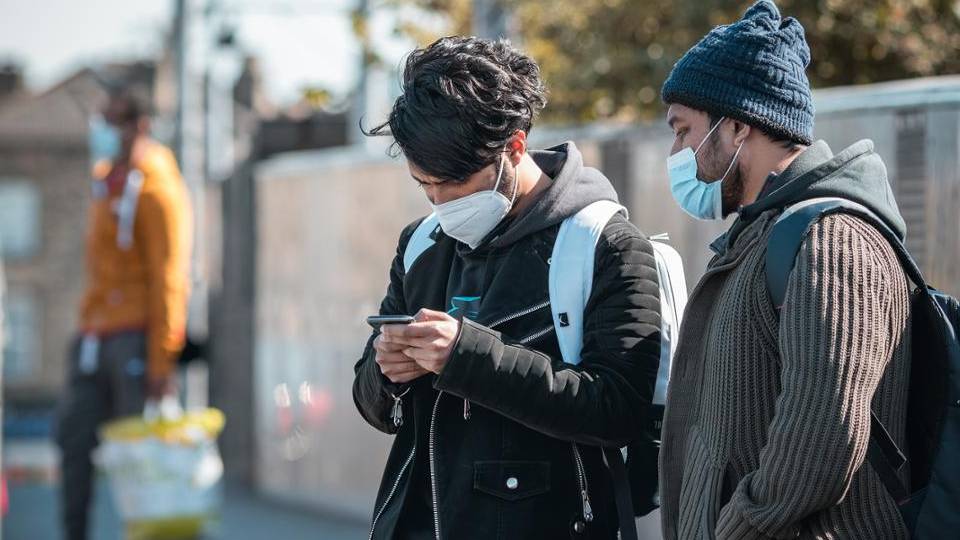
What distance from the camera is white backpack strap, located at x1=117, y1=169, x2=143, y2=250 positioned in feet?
24.9

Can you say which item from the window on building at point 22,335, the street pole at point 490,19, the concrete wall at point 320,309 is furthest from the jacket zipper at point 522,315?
the window on building at point 22,335

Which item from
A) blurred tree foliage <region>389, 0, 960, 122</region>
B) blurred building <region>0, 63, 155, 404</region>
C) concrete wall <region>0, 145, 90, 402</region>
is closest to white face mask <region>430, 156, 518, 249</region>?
blurred tree foliage <region>389, 0, 960, 122</region>

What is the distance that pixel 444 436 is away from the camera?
126 inches

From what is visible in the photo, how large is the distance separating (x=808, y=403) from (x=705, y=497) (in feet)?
1.00

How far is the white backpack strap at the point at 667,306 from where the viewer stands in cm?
320

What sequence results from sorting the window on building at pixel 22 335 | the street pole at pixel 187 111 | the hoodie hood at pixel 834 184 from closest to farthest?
the hoodie hood at pixel 834 184 < the street pole at pixel 187 111 < the window on building at pixel 22 335

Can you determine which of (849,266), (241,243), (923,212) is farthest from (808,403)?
(241,243)

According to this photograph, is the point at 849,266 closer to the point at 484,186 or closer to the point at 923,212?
the point at 484,186

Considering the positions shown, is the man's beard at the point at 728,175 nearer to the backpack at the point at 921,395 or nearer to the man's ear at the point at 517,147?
the backpack at the point at 921,395

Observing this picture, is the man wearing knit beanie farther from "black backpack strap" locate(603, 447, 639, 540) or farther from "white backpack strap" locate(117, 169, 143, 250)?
"white backpack strap" locate(117, 169, 143, 250)

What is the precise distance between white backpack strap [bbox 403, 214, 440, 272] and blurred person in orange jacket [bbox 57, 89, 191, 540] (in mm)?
4299

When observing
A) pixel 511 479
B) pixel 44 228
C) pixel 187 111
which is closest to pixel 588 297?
pixel 511 479

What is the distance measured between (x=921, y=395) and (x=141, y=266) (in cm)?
561

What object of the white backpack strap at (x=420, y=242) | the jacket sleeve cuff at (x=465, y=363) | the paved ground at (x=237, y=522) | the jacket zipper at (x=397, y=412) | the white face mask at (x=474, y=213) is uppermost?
the white face mask at (x=474, y=213)
